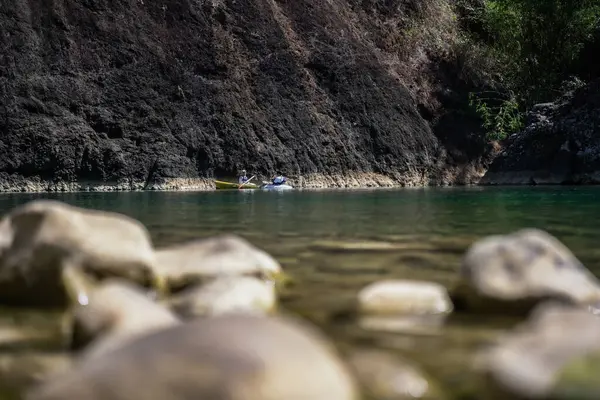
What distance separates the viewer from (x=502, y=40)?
143 feet

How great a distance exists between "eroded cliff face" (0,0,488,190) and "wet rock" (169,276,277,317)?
29405 mm

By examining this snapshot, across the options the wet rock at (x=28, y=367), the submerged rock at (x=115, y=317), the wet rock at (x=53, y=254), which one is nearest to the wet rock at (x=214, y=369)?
the wet rock at (x=28, y=367)

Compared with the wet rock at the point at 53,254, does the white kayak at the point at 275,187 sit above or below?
below

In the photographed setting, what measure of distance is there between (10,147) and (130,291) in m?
30.9

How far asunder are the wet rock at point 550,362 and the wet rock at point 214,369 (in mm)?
522

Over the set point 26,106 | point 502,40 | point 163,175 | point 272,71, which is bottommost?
point 163,175

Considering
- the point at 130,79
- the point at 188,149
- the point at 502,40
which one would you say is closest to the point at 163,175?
the point at 188,149

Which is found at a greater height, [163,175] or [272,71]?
[272,71]

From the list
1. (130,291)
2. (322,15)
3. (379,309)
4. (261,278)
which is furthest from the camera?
(322,15)

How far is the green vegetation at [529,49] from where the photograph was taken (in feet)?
128

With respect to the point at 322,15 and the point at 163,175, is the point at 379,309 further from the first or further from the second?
the point at 322,15

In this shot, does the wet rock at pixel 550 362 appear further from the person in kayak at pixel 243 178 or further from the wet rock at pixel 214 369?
the person in kayak at pixel 243 178

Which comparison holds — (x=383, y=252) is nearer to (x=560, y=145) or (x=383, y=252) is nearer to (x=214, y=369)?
(x=214, y=369)

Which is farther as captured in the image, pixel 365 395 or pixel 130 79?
pixel 130 79
